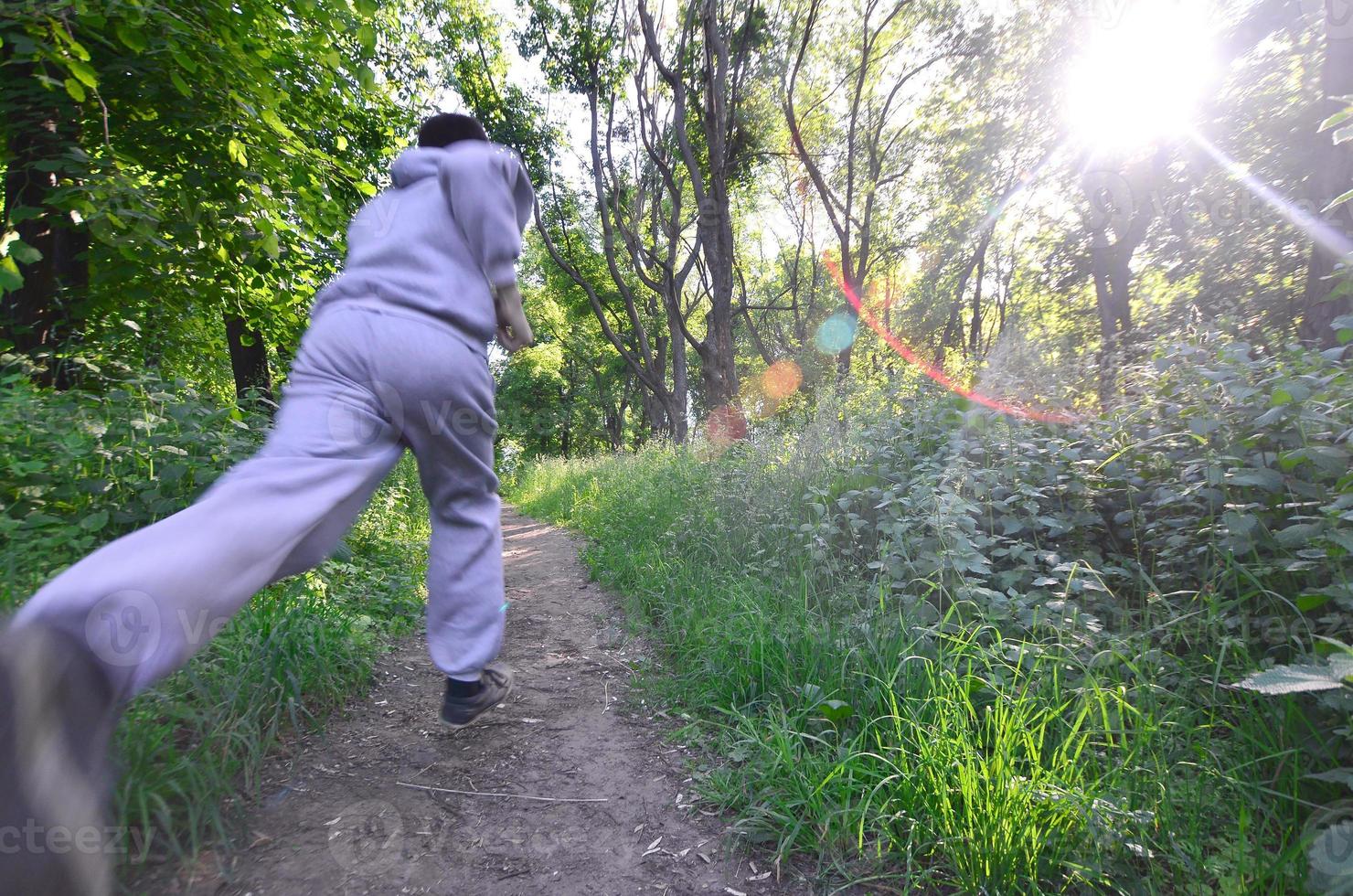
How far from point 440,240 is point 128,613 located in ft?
4.27

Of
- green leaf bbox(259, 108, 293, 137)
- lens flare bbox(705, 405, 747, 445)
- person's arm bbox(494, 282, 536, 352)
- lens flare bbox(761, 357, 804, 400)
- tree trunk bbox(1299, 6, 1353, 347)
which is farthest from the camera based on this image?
lens flare bbox(761, 357, 804, 400)

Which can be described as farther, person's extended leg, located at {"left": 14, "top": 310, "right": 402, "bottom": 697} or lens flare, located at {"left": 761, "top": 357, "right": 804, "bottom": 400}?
lens flare, located at {"left": 761, "top": 357, "right": 804, "bottom": 400}

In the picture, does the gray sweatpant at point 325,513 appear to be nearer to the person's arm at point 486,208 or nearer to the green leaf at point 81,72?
the person's arm at point 486,208

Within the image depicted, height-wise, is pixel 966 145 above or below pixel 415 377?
above

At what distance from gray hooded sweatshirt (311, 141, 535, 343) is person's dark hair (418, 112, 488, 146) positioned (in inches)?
2.8

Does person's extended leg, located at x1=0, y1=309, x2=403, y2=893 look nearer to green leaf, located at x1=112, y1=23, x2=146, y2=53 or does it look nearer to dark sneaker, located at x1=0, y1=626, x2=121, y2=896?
dark sneaker, located at x1=0, y1=626, x2=121, y2=896

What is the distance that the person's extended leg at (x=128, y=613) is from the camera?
980mm

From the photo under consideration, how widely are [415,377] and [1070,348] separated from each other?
494 centimetres

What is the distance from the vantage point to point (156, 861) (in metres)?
1.51

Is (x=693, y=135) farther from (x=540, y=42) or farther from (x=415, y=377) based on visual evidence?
(x=415, y=377)

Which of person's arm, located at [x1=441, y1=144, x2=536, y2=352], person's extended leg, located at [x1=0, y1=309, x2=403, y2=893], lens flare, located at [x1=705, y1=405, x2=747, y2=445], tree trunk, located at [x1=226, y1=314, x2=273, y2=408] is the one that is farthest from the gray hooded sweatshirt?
tree trunk, located at [x1=226, y1=314, x2=273, y2=408]

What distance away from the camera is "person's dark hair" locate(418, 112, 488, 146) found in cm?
215

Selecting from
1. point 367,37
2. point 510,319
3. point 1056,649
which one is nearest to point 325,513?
point 510,319

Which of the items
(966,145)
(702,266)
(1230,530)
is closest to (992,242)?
(966,145)
